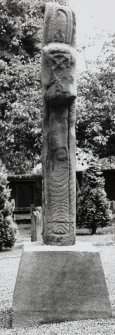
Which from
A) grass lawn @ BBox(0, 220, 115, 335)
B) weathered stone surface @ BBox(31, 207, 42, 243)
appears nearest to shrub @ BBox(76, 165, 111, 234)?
grass lawn @ BBox(0, 220, 115, 335)

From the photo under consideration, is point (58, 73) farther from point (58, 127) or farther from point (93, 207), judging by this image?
point (93, 207)

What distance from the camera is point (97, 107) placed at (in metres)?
20.2

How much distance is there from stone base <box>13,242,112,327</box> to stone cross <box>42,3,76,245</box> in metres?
0.45

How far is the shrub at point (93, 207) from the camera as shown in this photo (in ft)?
56.4

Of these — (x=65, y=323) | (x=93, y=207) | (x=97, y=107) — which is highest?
(x=97, y=107)

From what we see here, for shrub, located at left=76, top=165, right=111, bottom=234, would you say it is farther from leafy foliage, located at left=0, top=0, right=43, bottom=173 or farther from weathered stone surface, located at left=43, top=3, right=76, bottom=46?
weathered stone surface, located at left=43, top=3, right=76, bottom=46

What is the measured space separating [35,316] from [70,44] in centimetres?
303

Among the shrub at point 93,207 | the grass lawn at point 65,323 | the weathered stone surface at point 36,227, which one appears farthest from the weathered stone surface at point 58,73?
the shrub at point 93,207

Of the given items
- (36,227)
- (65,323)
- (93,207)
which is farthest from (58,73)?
(93,207)

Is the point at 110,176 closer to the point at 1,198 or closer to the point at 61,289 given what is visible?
the point at 1,198

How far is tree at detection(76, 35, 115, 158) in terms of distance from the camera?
66.5 ft

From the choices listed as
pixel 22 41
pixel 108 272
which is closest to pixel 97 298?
pixel 108 272

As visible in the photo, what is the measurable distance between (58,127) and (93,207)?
11581 mm

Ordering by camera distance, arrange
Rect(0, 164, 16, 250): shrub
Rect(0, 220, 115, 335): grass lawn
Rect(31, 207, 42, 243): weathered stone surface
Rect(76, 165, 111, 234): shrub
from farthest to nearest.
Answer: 1. Rect(76, 165, 111, 234): shrub
2. Rect(0, 164, 16, 250): shrub
3. Rect(31, 207, 42, 243): weathered stone surface
4. Rect(0, 220, 115, 335): grass lawn
